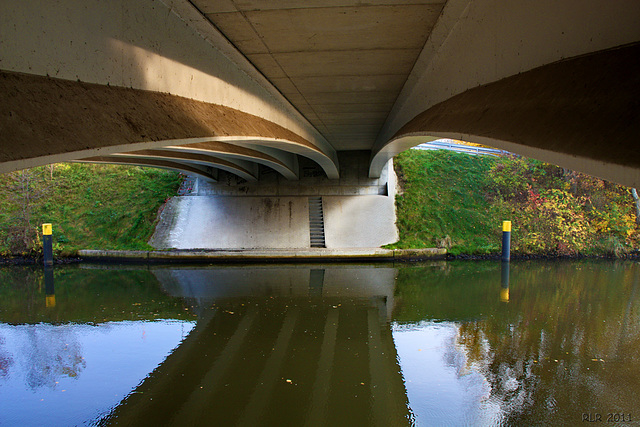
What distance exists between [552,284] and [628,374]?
6759mm

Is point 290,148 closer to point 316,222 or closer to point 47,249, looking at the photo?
point 316,222

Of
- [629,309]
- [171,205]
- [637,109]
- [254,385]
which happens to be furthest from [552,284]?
[171,205]

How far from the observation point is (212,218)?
18422mm

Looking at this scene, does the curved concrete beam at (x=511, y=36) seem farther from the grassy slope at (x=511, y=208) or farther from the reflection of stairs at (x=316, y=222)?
the grassy slope at (x=511, y=208)

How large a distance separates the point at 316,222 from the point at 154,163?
7.33m

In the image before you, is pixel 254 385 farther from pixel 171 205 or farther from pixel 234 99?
pixel 171 205

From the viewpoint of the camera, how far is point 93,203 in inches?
743

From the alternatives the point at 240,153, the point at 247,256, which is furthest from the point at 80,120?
the point at 247,256

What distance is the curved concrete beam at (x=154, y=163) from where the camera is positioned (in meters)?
11.7

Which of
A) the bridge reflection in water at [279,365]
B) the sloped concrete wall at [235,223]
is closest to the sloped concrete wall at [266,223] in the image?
the sloped concrete wall at [235,223]

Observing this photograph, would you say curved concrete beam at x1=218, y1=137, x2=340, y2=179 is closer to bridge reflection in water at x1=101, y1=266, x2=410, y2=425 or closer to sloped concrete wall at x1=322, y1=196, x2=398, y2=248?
sloped concrete wall at x1=322, y1=196, x2=398, y2=248

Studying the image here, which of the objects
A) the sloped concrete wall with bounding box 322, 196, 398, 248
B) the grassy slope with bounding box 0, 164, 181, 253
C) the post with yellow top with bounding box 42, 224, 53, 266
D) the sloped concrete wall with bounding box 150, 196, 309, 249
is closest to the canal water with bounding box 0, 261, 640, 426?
the post with yellow top with bounding box 42, 224, 53, 266

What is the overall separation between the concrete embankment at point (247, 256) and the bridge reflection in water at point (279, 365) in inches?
173

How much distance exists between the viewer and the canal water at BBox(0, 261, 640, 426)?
5.16 m
